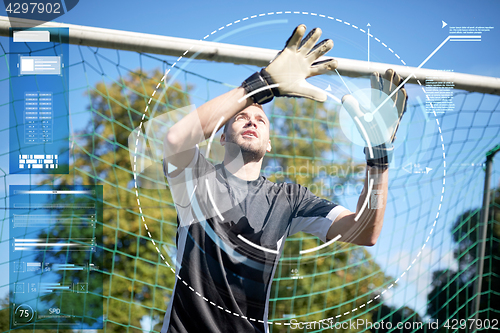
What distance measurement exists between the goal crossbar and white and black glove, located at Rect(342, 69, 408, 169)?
0.17m

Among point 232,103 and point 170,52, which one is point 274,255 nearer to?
point 232,103

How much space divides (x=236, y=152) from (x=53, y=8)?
820 mm

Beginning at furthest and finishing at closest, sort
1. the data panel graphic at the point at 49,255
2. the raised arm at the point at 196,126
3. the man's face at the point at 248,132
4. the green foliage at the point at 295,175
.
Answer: the green foliage at the point at 295,175, the data panel graphic at the point at 49,255, the man's face at the point at 248,132, the raised arm at the point at 196,126

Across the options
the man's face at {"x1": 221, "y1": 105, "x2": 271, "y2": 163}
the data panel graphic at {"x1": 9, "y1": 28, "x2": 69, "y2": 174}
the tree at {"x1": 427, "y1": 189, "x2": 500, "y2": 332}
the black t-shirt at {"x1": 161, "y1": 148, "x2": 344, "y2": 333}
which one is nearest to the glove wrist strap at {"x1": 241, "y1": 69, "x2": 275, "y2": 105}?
the man's face at {"x1": 221, "y1": 105, "x2": 271, "y2": 163}

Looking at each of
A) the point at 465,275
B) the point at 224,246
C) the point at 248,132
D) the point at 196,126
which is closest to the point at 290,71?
the point at 248,132

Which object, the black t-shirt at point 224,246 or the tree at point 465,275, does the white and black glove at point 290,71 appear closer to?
the black t-shirt at point 224,246

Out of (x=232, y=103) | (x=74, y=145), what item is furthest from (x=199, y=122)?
(x=74, y=145)

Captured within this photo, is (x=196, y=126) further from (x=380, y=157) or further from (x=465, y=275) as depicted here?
(x=465, y=275)

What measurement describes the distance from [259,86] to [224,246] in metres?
0.50

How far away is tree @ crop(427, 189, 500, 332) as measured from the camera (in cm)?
179

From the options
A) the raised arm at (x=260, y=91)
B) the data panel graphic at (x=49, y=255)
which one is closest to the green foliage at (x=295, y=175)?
the data panel graphic at (x=49, y=255)

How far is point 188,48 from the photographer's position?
1452 millimetres

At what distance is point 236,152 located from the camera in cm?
130

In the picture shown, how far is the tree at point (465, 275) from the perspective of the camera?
5.87 ft
